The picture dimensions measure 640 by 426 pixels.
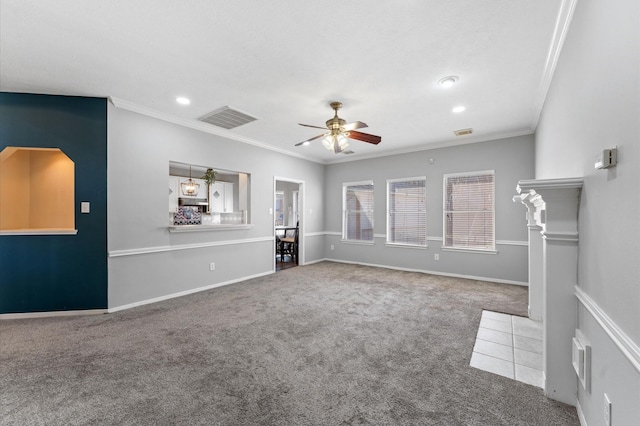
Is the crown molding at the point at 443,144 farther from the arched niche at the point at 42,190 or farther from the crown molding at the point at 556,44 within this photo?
the arched niche at the point at 42,190

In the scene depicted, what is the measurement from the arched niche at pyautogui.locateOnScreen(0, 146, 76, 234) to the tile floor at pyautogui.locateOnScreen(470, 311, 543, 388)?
17.2 feet

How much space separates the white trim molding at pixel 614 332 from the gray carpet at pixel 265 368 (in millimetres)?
812

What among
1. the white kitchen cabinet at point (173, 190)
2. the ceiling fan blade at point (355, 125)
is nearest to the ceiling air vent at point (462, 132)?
the ceiling fan blade at point (355, 125)

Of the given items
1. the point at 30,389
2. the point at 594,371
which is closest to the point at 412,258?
the point at 594,371

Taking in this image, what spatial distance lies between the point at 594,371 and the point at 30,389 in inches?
143

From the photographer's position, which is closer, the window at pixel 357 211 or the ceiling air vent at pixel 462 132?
the ceiling air vent at pixel 462 132

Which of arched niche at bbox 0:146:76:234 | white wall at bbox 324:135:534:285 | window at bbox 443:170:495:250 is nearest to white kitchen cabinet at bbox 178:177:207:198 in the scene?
arched niche at bbox 0:146:76:234

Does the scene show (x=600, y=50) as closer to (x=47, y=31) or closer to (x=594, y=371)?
(x=594, y=371)

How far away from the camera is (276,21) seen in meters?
2.11

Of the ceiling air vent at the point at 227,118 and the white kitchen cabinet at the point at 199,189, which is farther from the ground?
the ceiling air vent at the point at 227,118

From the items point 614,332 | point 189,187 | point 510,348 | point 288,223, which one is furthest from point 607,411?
point 288,223

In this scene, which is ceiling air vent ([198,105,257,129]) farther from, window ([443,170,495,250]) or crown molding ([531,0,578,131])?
window ([443,170,495,250])

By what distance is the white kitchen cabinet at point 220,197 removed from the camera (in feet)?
26.8

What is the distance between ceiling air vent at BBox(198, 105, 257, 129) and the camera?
12.8 ft
